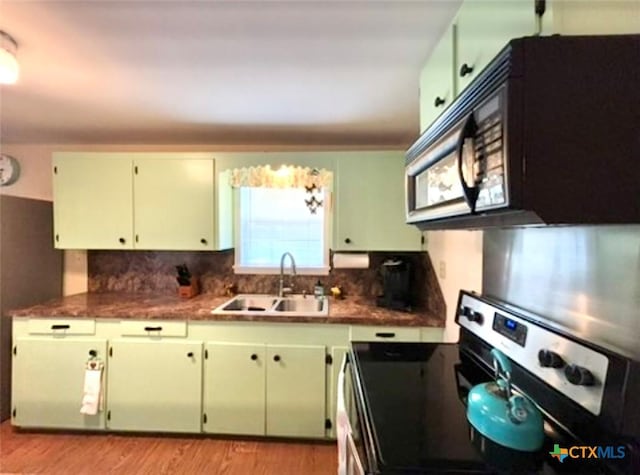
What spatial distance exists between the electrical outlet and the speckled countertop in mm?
276

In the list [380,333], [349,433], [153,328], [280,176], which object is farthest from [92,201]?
[349,433]

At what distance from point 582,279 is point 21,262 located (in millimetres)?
3458

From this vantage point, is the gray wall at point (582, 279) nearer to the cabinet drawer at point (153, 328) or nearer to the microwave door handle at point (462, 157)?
the microwave door handle at point (462, 157)

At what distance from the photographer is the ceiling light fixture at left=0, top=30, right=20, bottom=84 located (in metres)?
1.53

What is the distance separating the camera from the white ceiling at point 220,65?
1366 millimetres

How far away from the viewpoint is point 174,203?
9.85 feet

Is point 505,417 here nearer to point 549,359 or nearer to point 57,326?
point 549,359

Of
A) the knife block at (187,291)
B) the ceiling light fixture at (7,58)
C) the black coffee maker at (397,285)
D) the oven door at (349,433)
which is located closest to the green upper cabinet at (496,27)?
the oven door at (349,433)

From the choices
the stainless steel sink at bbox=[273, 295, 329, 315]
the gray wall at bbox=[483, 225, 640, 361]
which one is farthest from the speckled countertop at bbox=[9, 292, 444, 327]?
the gray wall at bbox=[483, 225, 640, 361]

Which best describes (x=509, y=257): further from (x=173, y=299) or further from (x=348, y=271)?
(x=173, y=299)

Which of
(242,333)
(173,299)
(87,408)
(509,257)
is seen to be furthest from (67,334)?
(509,257)

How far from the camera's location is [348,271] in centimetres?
328

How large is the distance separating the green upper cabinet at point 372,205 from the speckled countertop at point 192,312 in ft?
1.52

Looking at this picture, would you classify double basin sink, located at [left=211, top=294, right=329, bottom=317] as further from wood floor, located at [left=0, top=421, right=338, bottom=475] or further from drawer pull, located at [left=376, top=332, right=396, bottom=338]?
wood floor, located at [left=0, top=421, right=338, bottom=475]
